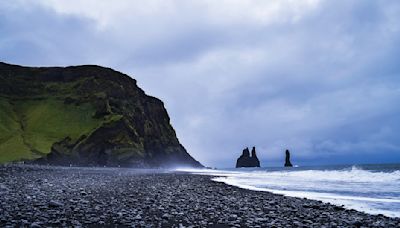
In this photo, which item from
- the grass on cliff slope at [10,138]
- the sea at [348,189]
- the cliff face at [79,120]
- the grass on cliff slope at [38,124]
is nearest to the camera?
the sea at [348,189]

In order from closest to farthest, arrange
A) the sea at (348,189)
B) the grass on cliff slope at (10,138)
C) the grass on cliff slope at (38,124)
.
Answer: the sea at (348,189), the grass on cliff slope at (10,138), the grass on cliff slope at (38,124)

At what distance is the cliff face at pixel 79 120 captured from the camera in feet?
440

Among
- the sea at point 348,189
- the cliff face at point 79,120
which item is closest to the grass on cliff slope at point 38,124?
the cliff face at point 79,120

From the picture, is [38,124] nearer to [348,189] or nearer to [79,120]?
[79,120]

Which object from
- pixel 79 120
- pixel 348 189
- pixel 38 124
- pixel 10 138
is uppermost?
pixel 79 120

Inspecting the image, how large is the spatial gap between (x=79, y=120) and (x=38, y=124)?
19.5m

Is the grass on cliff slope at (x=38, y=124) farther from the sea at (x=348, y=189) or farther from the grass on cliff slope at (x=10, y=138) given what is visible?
the sea at (x=348, y=189)

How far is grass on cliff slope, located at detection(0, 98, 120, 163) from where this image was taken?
12750cm

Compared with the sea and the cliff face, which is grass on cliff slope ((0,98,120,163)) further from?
the sea

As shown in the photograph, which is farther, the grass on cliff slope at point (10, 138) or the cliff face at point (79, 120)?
the cliff face at point (79, 120)

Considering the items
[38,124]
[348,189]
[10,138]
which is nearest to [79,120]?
[38,124]

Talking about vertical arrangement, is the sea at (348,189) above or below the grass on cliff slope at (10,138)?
below

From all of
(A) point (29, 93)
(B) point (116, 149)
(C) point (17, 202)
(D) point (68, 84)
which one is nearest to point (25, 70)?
(A) point (29, 93)

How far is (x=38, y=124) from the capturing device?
161000 millimetres
